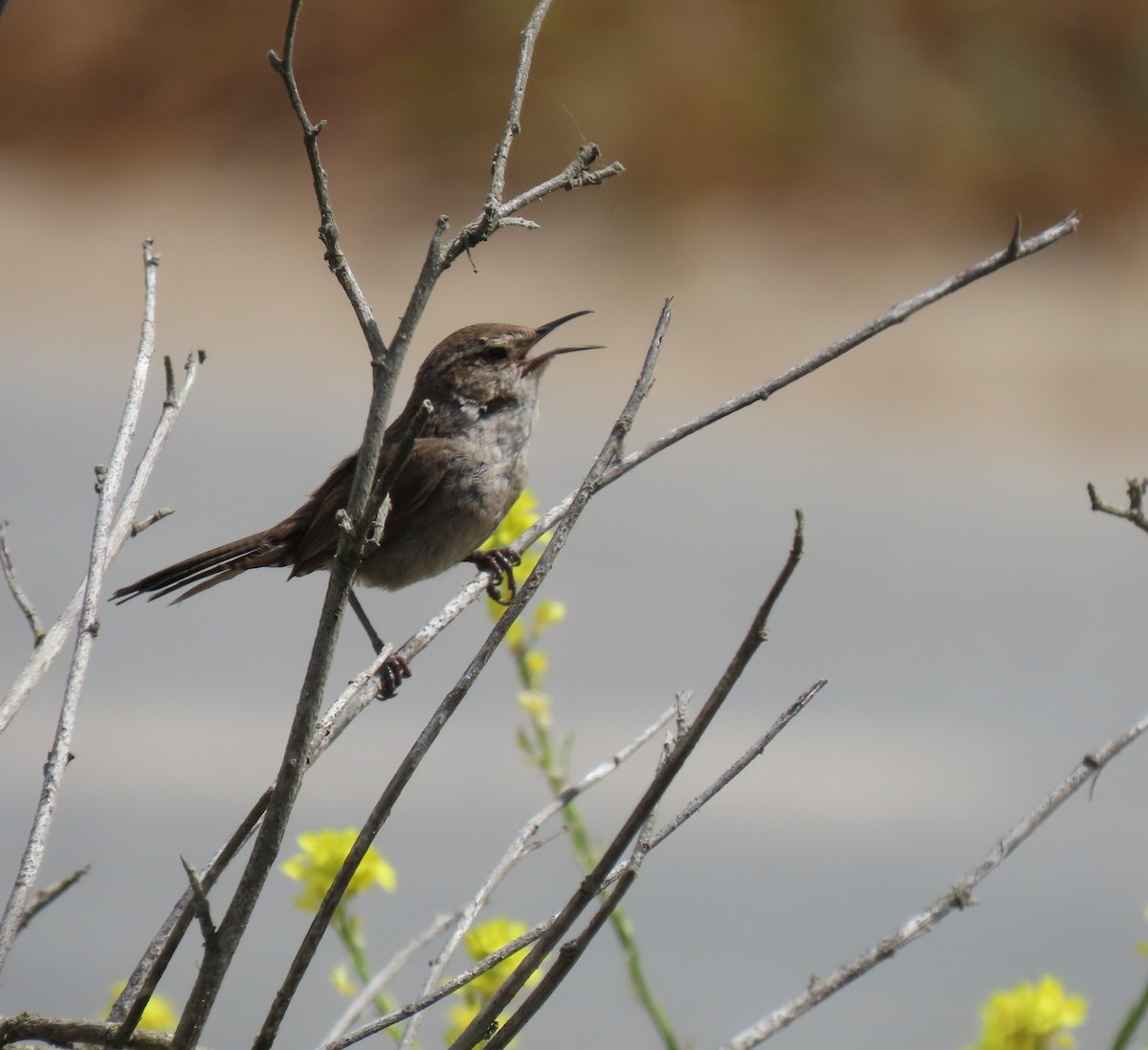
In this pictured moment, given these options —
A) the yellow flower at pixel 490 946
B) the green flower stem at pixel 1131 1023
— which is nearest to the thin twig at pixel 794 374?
the yellow flower at pixel 490 946

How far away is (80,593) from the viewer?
1858mm

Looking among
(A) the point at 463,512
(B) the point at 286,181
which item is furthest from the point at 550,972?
(B) the point at 286,181

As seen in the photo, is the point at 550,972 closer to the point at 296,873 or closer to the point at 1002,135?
the point at 296,873

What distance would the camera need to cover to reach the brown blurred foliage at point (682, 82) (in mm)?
16016

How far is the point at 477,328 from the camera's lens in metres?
4.05

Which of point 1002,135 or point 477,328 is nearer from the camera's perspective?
→ point 477,328

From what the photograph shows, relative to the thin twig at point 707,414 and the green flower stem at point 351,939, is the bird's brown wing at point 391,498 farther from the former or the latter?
the thin twig at point 707,414

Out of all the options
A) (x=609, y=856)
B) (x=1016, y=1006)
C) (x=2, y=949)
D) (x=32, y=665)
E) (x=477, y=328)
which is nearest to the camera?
(x=609, y=856)

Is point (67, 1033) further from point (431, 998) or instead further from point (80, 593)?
point (80, 593)

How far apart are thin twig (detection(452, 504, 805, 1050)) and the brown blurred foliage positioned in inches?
581

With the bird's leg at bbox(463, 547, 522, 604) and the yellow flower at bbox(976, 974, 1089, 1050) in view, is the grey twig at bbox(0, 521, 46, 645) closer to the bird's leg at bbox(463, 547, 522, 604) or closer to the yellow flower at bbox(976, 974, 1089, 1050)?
the bird's leg at bbox(463, 547, 522, 604)

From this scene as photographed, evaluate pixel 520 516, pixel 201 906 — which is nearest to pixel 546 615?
pixel 520 516

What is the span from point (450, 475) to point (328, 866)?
4.74 ft

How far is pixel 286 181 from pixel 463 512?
1228 cm
